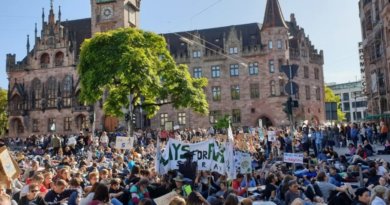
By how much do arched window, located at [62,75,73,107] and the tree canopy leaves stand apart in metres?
19.2

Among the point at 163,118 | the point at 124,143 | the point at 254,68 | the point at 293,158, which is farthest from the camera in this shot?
the point at 163,118

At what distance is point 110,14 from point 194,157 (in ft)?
141

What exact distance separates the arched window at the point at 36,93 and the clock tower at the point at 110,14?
33.8 feet

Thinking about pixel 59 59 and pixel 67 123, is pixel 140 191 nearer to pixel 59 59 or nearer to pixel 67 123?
pixel 67 123

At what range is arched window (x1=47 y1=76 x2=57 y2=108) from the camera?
5303 centimetres

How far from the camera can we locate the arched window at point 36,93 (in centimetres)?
5356

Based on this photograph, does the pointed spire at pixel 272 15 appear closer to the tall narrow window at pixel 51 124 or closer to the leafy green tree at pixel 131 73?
the leafy green tree at pixel 131 73

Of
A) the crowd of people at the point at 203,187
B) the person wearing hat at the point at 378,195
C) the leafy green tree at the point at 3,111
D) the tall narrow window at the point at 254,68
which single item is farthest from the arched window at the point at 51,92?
the person wearing hat at the point at 378,195

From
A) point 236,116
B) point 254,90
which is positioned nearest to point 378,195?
point 254,90

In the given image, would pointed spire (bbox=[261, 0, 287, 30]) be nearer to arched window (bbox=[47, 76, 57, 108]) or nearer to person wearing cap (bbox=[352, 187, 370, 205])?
arched window (bbox=[47, 76, 57, 108])

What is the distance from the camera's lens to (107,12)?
51.5 metres

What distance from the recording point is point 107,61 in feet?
105

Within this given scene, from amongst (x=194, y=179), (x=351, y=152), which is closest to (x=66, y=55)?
(x=351, y=152)

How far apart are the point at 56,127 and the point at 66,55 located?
922 centimetres
